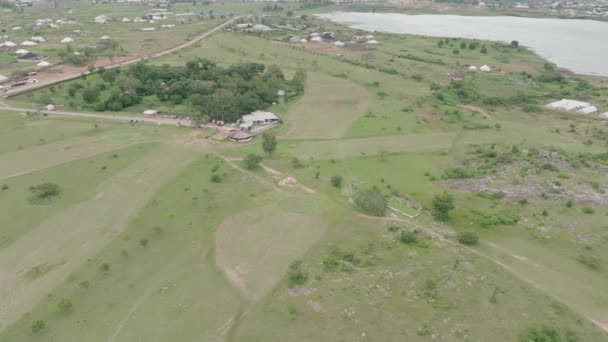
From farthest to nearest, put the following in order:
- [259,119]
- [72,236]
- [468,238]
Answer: [259,119] < [72,236] < [468,238]

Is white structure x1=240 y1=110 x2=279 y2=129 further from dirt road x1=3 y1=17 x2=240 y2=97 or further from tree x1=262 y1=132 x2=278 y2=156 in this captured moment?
dirt road x1=3 y1=17 x2=240 y2=97

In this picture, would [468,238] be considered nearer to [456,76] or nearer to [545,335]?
[545,335]

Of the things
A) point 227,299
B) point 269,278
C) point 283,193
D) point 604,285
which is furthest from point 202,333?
point 604,285

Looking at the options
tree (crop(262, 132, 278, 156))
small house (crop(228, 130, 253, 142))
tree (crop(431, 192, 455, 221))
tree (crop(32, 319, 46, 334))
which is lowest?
tree (crop(32, 319, 46, 334))

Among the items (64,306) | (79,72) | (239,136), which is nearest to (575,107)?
(239,136)

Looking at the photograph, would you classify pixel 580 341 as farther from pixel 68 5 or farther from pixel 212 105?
pixel 68 5

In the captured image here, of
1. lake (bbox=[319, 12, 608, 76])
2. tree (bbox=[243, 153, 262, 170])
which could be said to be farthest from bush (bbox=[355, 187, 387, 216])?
lake (bbox=[319, 12, 608, 76])
